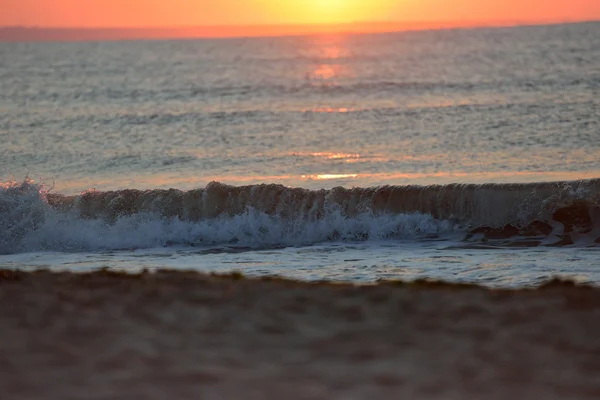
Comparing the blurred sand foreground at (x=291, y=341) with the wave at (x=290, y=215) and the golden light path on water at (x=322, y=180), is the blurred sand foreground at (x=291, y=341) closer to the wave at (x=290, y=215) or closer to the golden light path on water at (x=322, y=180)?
the wave at (x=290, y=215)

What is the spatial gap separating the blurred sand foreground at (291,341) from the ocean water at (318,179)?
3.11 meters

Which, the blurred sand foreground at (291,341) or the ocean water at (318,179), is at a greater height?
the ocean water at (318,179)

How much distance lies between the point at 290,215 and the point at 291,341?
30.8 ft

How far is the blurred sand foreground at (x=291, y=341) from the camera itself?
5.61 m

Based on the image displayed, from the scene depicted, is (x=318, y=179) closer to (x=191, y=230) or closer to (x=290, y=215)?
(x=290, y=215)

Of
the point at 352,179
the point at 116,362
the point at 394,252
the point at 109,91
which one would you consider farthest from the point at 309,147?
the point at 109,91

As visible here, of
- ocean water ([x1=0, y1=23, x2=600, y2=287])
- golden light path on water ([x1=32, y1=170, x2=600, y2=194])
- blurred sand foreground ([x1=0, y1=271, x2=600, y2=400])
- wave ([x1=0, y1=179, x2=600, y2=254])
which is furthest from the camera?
golden light path on water ([x1=32, y1=170, x2=600, y2=194])

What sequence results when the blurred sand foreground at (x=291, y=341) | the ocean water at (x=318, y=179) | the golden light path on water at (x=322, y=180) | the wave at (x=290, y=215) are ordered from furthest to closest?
the golden light path on water at (x=322, y=180) → the wave at (x=290, y=215) → the ocean water at (x=318, y=179) → the blurred sand foreground at (x=291, y=341)

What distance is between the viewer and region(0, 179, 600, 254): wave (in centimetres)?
1520

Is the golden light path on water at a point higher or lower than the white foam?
higher

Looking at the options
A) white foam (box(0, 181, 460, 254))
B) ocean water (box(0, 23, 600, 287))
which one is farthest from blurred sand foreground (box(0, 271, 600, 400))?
white foam (box(0, 181, 460, 254))

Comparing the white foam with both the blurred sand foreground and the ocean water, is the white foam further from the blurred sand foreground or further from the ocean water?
the blurred sand foreground

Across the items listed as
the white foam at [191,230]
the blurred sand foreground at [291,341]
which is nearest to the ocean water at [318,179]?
the white foam at [191,230]

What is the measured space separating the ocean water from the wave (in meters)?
0.04
